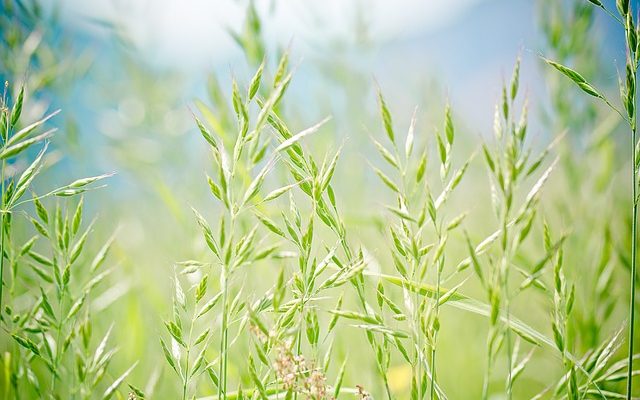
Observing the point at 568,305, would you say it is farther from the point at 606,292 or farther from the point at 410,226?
the point at 606,292

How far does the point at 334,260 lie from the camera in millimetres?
730

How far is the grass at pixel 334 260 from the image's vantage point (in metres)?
0.65

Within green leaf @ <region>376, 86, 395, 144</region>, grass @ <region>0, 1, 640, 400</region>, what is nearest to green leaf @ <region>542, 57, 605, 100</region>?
grass @ <region>0, 1, 640, 400</region>

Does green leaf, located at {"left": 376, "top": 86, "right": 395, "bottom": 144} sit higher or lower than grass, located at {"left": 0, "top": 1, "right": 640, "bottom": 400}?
higher

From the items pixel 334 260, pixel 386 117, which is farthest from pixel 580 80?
pixel 334 260

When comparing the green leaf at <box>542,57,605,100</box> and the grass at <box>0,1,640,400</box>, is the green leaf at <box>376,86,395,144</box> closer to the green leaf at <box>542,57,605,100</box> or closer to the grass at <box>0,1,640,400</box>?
the grass at <box>0,1,640,400</box>

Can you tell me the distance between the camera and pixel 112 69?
3.09 m

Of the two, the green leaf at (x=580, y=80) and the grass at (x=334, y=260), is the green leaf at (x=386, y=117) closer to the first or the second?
the grass at (x=334, y=260)

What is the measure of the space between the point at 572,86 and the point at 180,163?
1.68 meters

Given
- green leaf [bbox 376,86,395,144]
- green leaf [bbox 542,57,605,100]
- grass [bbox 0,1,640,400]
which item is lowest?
grass [bbox 0,1,640,400]

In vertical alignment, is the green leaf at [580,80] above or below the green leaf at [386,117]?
above

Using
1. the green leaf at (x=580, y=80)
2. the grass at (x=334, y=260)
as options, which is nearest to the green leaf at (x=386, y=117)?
the grass at (x=334, y=260)

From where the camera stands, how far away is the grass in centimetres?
65

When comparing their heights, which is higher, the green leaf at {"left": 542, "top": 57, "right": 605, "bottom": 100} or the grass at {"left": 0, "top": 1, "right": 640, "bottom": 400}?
the green leaf at {"left": 542, "top": 57, "right": 605, "bottom": 100}
